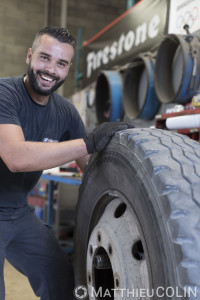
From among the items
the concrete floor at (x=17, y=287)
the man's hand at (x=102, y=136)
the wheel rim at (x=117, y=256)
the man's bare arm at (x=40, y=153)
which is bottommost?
the concrete floor at (x=17, y=287)

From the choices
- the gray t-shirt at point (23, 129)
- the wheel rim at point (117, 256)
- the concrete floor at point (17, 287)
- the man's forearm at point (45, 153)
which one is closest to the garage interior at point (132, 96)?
the concrete floor at point (17, 287)

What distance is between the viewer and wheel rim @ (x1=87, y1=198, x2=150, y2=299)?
851 millimetres

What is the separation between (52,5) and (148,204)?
326 inches

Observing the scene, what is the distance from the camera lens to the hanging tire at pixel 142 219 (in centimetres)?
66

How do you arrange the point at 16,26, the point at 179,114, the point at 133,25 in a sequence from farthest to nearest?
1. the point at 16,26
2. the point at 133,25
3. the point at 179,114

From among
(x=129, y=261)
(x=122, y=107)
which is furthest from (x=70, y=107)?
(x=122, y=107)

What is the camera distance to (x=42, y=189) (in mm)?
4504

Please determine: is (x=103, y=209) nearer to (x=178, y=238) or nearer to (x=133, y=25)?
(x=178, y=238)

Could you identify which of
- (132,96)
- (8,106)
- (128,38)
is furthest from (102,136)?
(128,38)

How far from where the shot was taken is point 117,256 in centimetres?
89

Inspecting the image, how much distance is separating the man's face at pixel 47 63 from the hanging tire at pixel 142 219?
0.51m

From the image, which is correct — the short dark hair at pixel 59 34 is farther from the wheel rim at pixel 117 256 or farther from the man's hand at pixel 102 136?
the wheel rim at pixel 117 256

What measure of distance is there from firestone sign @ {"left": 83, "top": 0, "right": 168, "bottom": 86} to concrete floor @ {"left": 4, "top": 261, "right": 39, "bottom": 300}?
2337mm

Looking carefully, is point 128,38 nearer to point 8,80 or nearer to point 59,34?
point 59,34
